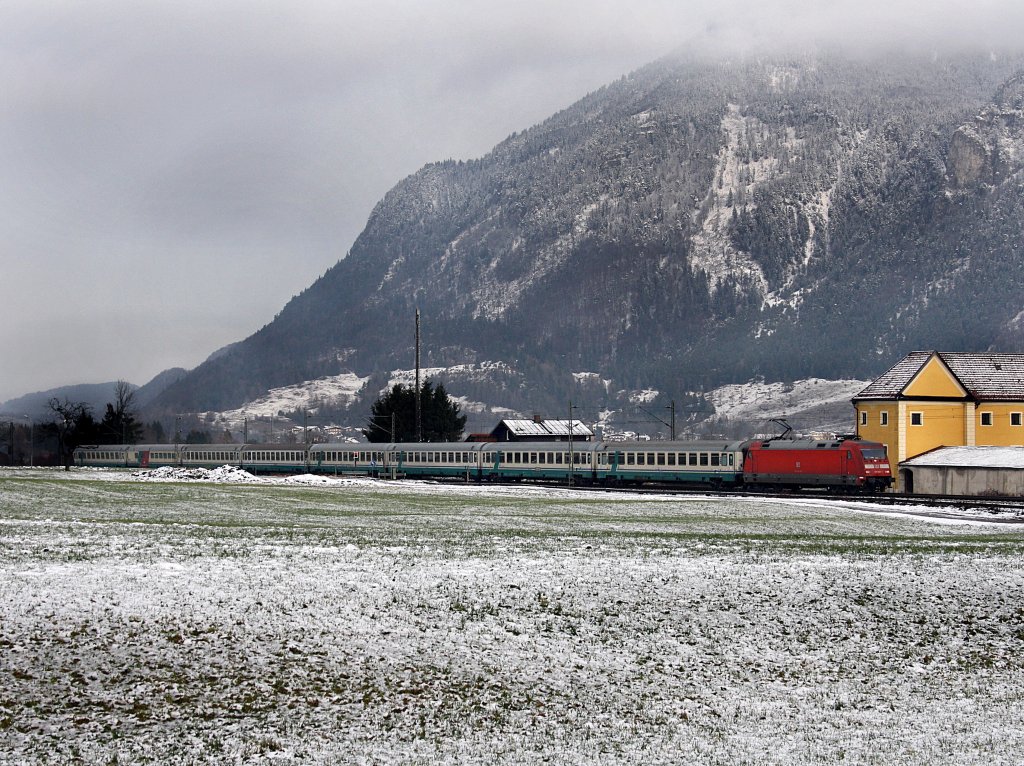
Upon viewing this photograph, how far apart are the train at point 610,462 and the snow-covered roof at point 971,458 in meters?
7.58

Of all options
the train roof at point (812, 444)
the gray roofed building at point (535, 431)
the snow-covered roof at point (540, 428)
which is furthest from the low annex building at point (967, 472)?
the snow-covered roof at point (540, 428)

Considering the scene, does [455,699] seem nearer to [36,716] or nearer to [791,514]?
[36,716]

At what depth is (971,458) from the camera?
7888cm

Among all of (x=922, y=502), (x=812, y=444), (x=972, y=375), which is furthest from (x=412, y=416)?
(x=922, y=502)

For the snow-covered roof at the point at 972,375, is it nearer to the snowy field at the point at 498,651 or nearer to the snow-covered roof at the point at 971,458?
the snow-covered roof at the point at 971,458

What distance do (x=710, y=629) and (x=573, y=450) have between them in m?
66.3

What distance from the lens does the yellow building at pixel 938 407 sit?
8844cm

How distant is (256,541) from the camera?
29.5m

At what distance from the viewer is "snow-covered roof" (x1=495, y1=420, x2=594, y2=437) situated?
154375 millimetres

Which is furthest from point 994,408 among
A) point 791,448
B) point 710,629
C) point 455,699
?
point 455,699

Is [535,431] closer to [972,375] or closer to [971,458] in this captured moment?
[972,375]

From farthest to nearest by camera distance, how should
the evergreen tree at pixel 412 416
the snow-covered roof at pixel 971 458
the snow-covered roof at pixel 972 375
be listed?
the evergreen tree at pixel 412 416, the snow-covered roof at pixel 972 375, the snow-covered roof at pixel 971 458

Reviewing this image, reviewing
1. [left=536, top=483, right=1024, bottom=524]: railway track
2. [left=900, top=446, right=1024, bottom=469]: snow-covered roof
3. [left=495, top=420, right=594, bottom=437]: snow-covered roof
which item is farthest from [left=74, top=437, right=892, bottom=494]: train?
[left=495, top=420, right=594, bottom=437]: snow-covered roof

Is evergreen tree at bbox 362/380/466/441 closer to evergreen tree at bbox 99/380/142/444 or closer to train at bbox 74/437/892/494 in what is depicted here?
train at bbox 74/437/892/494
